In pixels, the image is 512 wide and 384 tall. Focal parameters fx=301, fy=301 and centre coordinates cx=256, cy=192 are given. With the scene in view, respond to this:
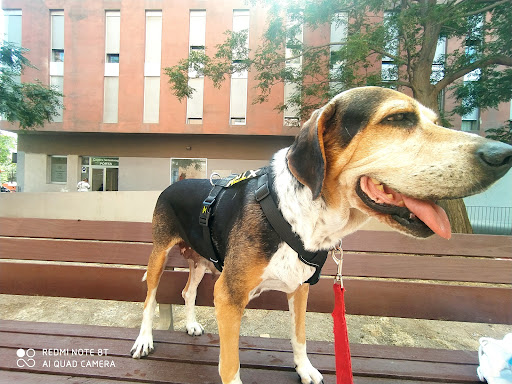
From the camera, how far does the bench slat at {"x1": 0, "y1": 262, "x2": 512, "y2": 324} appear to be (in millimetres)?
2213

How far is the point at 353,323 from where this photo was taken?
3486 mm

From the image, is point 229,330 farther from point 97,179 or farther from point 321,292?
point 97,179

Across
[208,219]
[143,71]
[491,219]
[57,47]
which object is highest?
[57,47]

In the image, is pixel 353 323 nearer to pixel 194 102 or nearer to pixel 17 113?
pixel 17 113

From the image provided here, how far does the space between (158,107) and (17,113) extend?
6490mm

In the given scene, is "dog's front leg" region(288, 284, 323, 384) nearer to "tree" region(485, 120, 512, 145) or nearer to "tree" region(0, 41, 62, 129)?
"tree" region(485, 120, 512, 145)

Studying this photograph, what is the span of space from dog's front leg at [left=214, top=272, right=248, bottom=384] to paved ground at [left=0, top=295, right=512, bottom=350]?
171cm

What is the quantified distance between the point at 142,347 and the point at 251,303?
33.5 inches

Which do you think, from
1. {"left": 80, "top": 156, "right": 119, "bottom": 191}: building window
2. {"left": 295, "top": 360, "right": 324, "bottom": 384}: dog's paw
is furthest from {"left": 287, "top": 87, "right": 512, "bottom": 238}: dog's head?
{"left": 80, "top": 156, "right": 119, "bottom": 191}: building window

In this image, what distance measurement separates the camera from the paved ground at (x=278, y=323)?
3.13 metres

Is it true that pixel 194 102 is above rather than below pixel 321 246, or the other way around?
above

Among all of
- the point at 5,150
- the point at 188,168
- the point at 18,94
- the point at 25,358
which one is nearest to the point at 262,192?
the point at 25,358

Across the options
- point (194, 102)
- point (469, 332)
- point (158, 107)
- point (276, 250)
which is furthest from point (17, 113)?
point (469, 332)

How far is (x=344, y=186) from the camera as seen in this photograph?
1.33 metres
